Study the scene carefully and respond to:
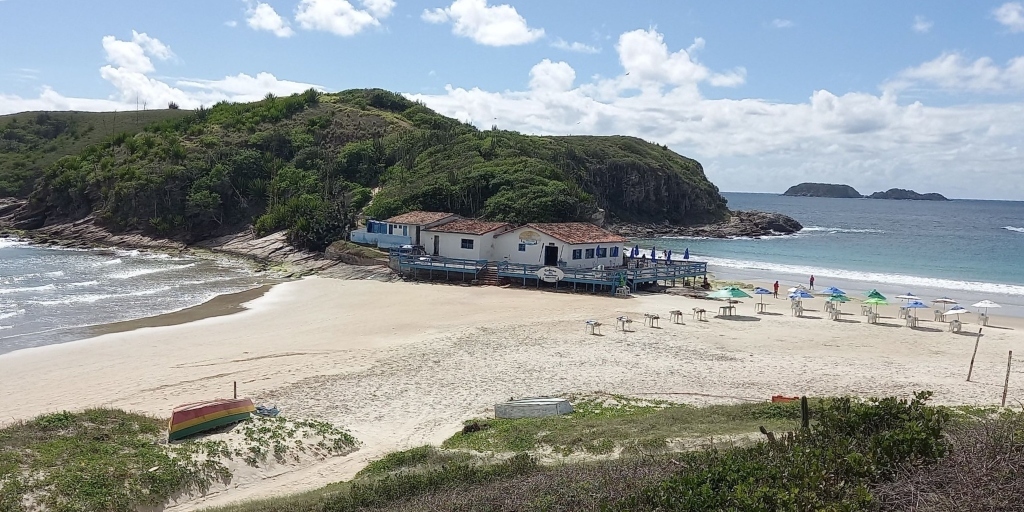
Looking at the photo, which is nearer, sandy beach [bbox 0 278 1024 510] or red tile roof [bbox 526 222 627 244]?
sandy beach [bbox 0 278 1024 510]

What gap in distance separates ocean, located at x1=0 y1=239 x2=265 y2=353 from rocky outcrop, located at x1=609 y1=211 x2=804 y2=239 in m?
51.2

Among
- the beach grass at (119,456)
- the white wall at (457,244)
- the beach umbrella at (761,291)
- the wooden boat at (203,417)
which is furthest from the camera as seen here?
the white wall at (457,244)

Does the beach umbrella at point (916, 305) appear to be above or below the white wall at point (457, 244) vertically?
below

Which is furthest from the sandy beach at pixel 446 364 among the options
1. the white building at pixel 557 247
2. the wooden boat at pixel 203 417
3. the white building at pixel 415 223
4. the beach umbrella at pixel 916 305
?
the white building at pixel 415 223

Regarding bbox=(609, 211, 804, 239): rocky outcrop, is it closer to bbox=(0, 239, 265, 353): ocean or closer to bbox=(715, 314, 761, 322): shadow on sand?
bbox=(0, 239, 265, 353): ocean

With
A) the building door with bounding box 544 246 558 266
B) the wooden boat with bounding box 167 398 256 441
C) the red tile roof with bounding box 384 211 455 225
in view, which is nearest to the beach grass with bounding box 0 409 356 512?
the wooden boat with bounding box 167 398 256 441

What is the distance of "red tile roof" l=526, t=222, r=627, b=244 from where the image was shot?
40969 mm

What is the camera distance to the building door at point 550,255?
135 feet

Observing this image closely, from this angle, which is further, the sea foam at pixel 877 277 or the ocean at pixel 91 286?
the sea foam at pixel 877 277

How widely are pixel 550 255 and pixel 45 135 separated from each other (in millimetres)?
98252

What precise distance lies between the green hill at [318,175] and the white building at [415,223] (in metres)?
5.67

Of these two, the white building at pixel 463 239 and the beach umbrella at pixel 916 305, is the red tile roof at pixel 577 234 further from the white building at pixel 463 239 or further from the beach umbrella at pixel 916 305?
the beach umbrella at pixel 916 305

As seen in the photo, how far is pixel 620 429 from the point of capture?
1405cm

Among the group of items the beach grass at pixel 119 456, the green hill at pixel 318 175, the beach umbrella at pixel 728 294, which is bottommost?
the beach grass at pixel 119 456
